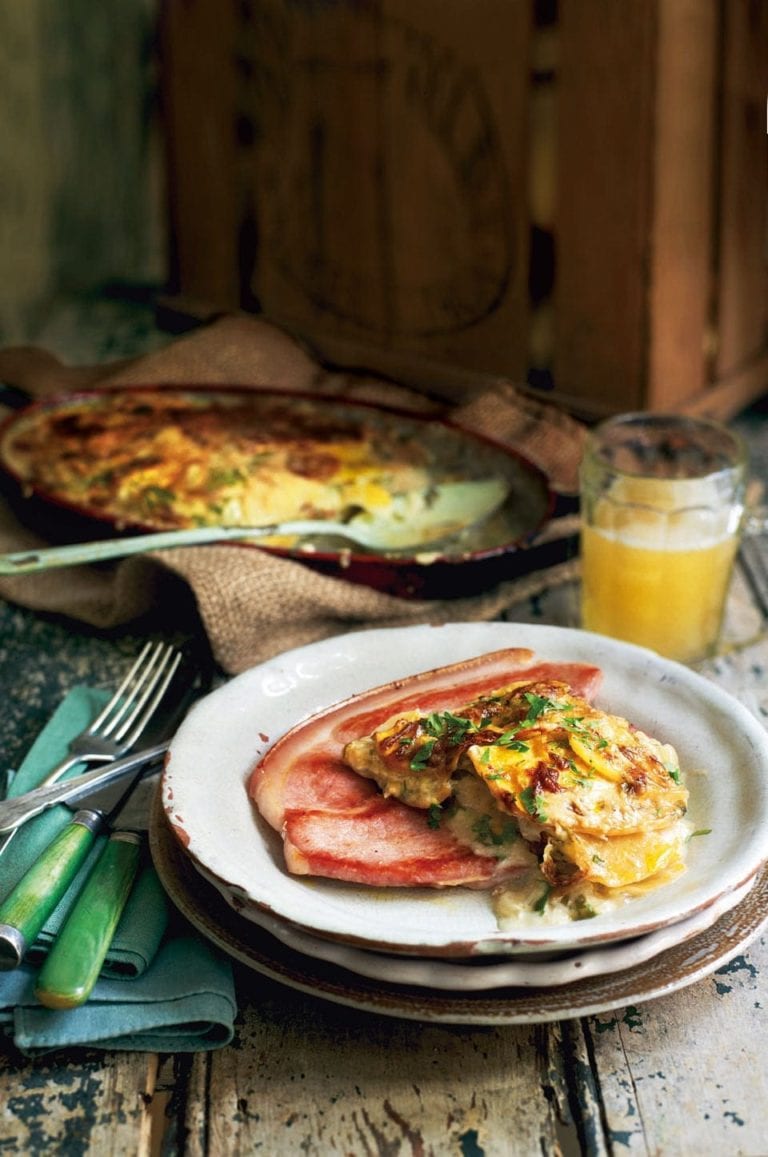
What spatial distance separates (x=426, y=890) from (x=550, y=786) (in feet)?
0.45

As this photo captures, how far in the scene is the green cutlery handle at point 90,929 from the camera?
3.28 ft

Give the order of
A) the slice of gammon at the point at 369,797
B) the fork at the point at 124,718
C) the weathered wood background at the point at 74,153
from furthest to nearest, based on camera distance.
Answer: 1. the weathered wood background at the point at 74,153
2. the fork at the point at 124,718
3. the slice of gammon at the point at 369,797

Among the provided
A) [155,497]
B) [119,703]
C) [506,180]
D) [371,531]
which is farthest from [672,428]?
[119,703]

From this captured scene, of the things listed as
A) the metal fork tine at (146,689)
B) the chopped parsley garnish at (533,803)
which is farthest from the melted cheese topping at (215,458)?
the chopped parsley garnish at (533,803)

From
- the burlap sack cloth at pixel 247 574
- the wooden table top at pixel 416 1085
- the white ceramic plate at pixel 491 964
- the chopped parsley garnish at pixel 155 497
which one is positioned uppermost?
the white ceramic plate at pixel 491 964

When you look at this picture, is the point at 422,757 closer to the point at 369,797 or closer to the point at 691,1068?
the point at 369,797

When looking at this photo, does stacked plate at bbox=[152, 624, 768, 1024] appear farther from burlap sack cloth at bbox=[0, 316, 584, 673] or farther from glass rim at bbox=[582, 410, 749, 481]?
glass rim at bbox=[582, 410, 749, 481]

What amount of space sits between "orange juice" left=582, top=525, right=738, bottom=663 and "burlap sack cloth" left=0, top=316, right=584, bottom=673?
15 centimetres

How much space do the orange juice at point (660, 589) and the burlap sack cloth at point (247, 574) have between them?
0.15m

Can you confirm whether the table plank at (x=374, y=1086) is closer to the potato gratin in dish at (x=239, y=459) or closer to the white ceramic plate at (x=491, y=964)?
the white ceramic plate at (x=491, y=964)

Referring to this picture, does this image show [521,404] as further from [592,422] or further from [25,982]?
[25,982]

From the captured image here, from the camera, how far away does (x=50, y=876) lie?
1086 mm

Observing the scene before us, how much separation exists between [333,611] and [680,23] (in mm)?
1012

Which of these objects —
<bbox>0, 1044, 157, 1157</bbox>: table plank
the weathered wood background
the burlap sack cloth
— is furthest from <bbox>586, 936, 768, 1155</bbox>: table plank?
the weathered wood background
